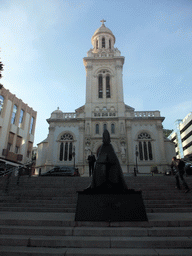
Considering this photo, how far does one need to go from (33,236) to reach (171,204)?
5620mm

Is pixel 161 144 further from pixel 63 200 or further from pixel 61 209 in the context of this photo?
pixel 61 209

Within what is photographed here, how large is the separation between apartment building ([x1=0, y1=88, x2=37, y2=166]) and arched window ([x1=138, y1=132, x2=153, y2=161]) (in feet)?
62.5

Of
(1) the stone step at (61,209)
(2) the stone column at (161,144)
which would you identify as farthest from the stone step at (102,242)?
(2) the stone column at (161,144)

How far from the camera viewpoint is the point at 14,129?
27.9m

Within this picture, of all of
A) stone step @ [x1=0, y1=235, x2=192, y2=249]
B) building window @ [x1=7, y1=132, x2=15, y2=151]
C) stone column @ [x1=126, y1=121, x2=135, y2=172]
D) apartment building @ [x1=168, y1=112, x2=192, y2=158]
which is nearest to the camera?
stone step @ [x1=0, y1=235, x2=192, y2=249]

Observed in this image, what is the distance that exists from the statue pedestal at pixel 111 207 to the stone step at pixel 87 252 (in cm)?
110

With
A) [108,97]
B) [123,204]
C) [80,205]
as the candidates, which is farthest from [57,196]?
[108,97]

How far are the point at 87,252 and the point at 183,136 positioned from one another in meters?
50.9

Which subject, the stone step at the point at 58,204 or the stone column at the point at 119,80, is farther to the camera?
the stone column at the point at 119,80

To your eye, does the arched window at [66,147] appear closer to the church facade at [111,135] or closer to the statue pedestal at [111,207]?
the church facade at [111,135]

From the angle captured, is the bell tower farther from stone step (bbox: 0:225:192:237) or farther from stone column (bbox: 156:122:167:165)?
stone step (bbox: 0:225:192:237)

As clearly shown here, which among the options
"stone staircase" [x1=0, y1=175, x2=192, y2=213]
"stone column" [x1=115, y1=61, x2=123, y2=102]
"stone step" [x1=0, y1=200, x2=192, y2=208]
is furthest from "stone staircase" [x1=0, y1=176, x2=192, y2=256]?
"stone column" [x1=115, y1=61, x2=123, y2=102]

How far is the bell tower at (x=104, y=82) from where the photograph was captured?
28.4 meters

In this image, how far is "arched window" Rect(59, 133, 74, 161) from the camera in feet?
81.9
